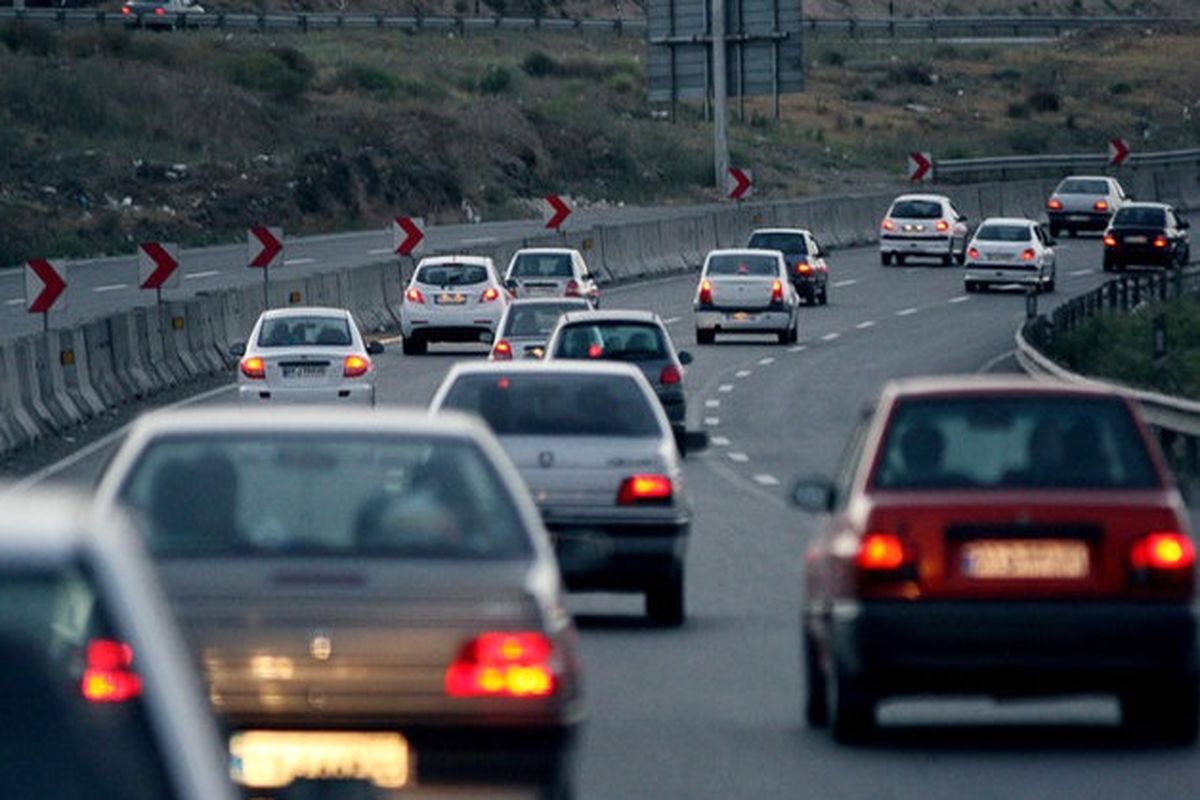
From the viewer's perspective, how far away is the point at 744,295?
164ft

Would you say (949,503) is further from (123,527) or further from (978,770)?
(123,527)

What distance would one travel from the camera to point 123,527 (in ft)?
16.6

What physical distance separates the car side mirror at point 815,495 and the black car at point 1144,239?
55.5 metres

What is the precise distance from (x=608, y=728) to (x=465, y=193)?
75.8m

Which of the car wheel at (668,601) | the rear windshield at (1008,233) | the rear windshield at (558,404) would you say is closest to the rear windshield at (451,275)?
the rear windshield at (1008,233)

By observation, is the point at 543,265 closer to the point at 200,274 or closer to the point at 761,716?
the point at 200,274

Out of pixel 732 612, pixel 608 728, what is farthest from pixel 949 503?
pixel 732 612

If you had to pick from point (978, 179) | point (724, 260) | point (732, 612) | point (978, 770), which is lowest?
point (978, 179)

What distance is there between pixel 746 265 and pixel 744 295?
489 mm

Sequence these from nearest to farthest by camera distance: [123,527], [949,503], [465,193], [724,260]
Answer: [123,527] → [949,503] → [724,260] → [465,193]

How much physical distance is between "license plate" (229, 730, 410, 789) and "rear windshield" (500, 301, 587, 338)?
90.7 feet

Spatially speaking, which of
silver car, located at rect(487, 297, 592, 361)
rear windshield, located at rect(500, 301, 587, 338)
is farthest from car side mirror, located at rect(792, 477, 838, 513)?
rear windshield, located at rect(500, 301, 587, 338)

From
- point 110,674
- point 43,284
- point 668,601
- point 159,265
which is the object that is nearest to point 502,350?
point 43,284

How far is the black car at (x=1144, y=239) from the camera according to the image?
6819 centimetres
